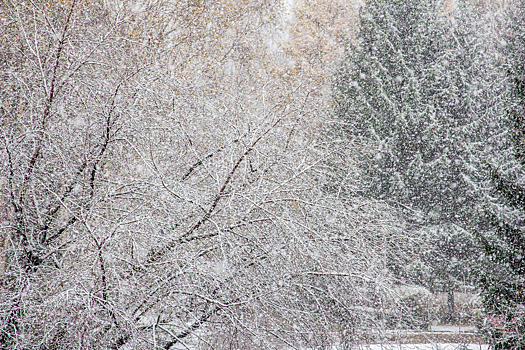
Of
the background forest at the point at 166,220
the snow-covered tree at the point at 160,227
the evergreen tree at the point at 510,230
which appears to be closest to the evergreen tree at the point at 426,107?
the evergreen tree at the point at 510,230

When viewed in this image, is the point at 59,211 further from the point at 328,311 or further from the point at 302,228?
the point at 328,311

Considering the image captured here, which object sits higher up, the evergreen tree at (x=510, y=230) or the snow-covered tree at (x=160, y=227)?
the evergreen tree at (x=510, y=230)

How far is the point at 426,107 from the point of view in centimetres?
1455

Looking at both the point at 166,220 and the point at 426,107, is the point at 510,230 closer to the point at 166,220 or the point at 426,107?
the point at 426,107

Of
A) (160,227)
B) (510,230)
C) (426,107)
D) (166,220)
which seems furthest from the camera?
(426,107)

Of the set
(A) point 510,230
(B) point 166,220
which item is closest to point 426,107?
(A) point 510,230

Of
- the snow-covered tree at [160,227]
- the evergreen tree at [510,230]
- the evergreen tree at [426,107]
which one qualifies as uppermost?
the evergreen tree at [426,107]

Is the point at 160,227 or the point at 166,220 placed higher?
the point at 166,220

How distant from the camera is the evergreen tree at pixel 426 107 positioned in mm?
14360

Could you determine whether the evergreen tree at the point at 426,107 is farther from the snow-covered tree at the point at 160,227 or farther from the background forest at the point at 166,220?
the snow-covered tree at the point at 160,227

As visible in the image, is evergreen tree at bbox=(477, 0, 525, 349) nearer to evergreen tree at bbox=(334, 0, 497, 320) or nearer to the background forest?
the background forest

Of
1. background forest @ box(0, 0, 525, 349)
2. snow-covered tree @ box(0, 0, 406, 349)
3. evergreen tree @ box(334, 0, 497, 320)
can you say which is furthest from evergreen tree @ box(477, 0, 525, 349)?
snow-covered tree @ box(0, 0, 406, 349)

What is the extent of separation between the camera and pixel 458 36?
1570cm

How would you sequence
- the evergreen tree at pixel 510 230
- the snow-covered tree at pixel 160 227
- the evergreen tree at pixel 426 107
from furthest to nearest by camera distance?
the evergreen tree at pixel 426 107 < the evergreen tree at pixel 510 230 < the snow-covered tree at pixel 160 227
